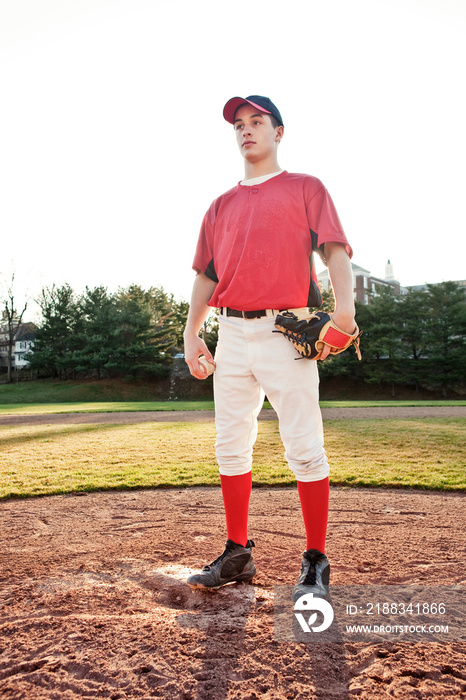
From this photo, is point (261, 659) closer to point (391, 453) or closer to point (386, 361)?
point (391, 453)

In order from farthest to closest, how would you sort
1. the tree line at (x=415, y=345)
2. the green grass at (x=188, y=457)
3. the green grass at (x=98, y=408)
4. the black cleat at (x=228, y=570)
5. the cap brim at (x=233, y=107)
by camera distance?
the tree line at (x=415, y=345), the green grass at (x=98, y=408), the green grass at (x=188, y=457), the cap brim at (x=233, y=107), the black cleat at (x=228, y=570)

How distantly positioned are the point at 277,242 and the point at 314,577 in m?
1.58

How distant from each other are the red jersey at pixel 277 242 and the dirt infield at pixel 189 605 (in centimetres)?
140

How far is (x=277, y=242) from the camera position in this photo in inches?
98.5

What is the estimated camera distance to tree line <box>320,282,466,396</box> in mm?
32594

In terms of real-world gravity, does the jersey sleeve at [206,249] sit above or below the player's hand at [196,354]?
above

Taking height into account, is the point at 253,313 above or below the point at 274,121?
below

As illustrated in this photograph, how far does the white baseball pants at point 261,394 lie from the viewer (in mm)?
2375

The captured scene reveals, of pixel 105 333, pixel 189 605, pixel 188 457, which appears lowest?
pixel 188 457

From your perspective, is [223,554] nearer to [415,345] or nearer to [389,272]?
[415,345]

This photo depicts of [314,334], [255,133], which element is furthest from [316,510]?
[255,133]

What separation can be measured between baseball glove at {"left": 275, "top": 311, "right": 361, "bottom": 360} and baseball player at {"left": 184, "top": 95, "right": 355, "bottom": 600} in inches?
1.8

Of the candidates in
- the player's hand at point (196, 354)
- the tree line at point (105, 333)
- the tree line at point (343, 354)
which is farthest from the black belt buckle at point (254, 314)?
the tree line at point (105, 333)

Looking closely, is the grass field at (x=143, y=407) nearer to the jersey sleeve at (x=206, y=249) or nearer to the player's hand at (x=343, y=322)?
the jersey sleeve at (x=206, y=249)
